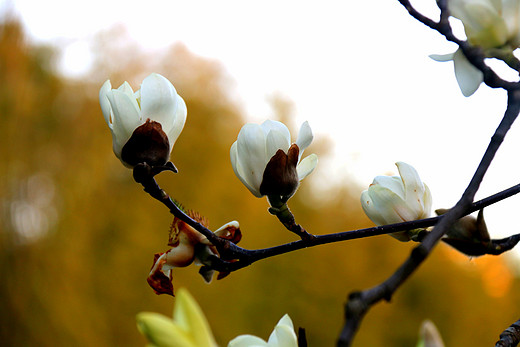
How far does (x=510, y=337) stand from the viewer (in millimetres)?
281

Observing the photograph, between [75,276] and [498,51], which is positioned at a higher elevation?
[75,276]

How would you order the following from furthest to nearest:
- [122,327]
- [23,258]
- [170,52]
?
[170,52] → [23,258] → [122,327]

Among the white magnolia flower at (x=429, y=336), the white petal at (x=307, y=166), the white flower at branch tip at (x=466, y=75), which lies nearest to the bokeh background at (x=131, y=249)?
the white petal at (x=307, y=166)

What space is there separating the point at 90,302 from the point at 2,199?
4.70 feet

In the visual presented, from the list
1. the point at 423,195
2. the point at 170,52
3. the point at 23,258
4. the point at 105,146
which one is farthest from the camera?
the point at 170,52

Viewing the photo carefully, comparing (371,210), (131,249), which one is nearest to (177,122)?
(371,210)

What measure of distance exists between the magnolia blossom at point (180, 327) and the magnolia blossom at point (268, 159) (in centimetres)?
18

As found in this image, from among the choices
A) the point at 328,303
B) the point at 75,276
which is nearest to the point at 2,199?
the point at 75,276

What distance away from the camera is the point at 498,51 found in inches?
11.4

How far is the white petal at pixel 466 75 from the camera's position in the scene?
0.28 meters

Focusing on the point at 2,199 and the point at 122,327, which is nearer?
the point at 122,327

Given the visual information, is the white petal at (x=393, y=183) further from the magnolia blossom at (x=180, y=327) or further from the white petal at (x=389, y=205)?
the magnolia blossom at (x=180, y=327)

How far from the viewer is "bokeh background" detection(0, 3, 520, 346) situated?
5188mm

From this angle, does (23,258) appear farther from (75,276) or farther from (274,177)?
(274,177)
